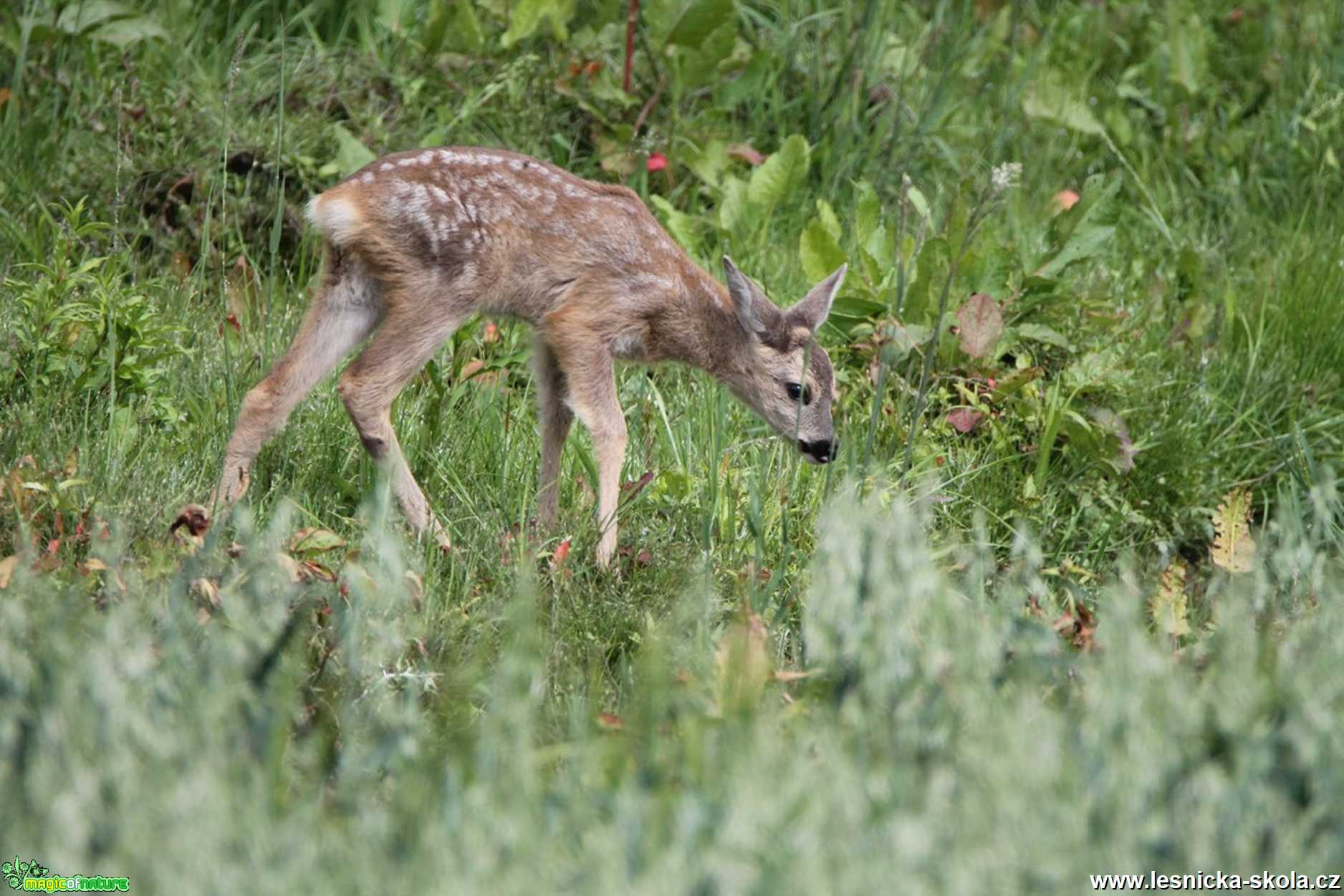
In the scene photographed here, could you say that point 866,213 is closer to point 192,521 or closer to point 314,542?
point 314,542

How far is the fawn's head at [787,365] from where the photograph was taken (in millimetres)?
5566

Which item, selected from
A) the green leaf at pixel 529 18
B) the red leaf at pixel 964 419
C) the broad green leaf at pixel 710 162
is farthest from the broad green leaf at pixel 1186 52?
the red leaf at pixel 964 419

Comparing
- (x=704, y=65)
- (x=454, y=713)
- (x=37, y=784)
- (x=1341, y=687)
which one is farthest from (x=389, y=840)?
(x=704, y=65)

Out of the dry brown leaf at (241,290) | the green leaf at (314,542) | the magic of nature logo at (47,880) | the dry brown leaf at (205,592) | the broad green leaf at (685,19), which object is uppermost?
the magic of nature logo at (47,880)

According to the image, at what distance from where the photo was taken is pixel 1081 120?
7.97 meters

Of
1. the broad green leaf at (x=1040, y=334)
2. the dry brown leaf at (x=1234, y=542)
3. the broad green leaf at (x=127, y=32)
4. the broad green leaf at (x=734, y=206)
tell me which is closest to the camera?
the dry brown leaf at (x=1234, y=542)

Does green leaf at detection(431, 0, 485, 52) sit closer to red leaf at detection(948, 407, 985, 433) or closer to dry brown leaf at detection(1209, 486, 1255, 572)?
red leaf at detection(948, 407, 985, 433)

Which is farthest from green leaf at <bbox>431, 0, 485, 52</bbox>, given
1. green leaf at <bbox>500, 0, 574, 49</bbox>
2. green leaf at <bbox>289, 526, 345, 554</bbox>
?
green leaf at <bbox>289, 526, 345, 554</bbox>

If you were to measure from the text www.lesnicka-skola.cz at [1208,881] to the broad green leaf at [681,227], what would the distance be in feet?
14.5

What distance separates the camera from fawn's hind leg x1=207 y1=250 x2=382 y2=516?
5.09 metres

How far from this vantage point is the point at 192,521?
13.2ft

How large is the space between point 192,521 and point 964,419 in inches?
112

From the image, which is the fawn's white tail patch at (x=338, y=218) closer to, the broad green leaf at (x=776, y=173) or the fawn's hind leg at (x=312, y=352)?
the fawn's hind leg at (x=312, y=352)

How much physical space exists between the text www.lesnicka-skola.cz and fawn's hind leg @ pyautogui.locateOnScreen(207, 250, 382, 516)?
10.3 ft
